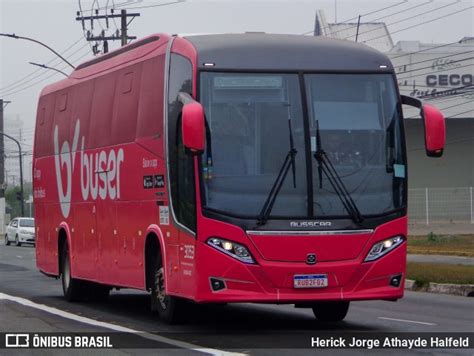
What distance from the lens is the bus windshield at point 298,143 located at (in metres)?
13.5

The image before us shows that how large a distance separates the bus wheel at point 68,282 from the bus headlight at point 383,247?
7.71 metres

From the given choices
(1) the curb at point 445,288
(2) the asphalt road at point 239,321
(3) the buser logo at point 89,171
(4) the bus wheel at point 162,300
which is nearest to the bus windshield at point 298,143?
(2) the asphalt road at point 239,321

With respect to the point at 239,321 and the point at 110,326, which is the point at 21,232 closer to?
the point at 239,321

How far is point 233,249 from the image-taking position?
1334 cm

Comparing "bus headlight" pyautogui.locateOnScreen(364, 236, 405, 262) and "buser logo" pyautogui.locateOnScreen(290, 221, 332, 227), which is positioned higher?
"buser logo" pyautogui.locateOnScreen(290, 221, 332, 227)

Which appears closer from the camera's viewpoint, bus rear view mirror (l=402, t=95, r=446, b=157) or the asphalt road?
the asphalt road

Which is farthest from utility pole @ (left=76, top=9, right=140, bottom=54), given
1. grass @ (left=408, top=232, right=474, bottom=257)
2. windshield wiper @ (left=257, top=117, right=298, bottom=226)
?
windshield wiper @ (left=257, top=117, right=298, bottom=226)

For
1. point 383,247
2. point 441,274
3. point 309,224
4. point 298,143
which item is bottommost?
point 441,274

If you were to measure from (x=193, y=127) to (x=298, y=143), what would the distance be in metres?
1.47

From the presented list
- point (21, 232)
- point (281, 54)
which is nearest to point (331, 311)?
point (281, 54)

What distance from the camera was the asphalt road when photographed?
42.7ft

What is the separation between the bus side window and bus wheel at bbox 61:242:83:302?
6.35 meters

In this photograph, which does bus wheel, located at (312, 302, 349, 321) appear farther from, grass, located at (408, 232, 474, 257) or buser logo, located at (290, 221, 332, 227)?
grass, located at (408, 232, 474, 257)

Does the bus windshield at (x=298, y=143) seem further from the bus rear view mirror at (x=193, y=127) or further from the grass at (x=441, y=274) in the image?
the grass at (x=441, y=274)
